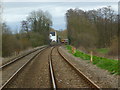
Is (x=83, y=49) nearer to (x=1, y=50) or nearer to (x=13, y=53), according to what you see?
(x=13, y=53)

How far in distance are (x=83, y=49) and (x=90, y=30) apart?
Answer: 4.60 metres

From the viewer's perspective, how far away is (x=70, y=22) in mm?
58250

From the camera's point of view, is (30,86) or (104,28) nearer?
(30,86)

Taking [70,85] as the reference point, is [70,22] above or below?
above

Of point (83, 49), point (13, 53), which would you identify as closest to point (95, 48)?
point (83, 49)

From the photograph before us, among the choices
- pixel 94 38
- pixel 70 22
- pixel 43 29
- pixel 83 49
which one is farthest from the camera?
pixel 43 29

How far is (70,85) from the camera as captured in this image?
1018 centimetres

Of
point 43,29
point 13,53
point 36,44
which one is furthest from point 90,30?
point 43,29

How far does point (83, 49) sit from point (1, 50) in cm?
1640

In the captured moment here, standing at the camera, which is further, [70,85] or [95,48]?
[95,48]

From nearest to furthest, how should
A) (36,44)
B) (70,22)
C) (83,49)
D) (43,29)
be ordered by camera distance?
(83,49) < (70,22) < (36,44) < (43,29)

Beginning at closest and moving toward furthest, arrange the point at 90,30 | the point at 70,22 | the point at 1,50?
the point at 1,50
the point at 90,30
the point at 70,22

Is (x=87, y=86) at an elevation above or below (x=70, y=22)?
below

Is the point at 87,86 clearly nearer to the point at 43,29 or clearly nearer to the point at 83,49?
the point at 83,49
